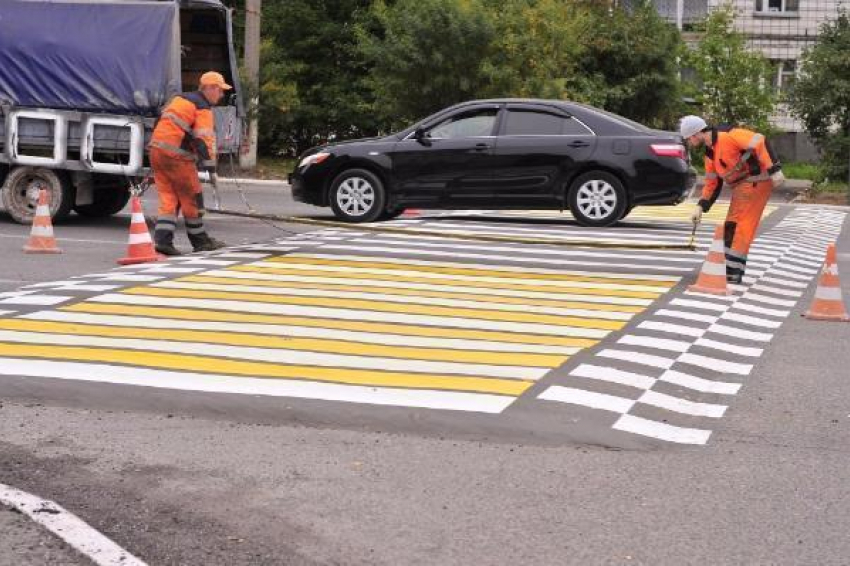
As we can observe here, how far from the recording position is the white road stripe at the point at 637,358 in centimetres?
921

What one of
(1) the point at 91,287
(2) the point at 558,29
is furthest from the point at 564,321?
(2) the point at 558,29

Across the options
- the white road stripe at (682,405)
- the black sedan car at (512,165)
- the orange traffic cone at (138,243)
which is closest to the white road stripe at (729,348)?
the white road stripe at (682,405)

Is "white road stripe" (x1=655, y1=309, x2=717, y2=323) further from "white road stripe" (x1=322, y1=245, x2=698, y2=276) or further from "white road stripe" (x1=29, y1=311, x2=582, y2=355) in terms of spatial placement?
"white road stripe" (x1=322, y1=245, x2=698, y2=276)

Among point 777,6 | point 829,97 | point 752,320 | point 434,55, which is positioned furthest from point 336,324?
point 777,6

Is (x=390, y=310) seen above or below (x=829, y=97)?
below

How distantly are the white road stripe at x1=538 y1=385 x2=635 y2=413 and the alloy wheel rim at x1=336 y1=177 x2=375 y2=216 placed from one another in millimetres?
10452

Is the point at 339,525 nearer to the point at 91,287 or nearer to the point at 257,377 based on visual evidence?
the point at 257,377

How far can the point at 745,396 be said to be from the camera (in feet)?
27.8

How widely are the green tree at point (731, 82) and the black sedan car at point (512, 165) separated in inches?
565

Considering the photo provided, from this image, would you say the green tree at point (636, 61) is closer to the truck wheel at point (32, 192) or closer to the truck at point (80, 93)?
the truck at point (80, 93)

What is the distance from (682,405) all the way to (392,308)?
355cm

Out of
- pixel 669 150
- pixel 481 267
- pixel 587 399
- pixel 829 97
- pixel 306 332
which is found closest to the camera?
pixel 587 399

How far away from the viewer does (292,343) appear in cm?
949

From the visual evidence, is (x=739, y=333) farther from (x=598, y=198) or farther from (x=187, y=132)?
(x=598, y=198)
